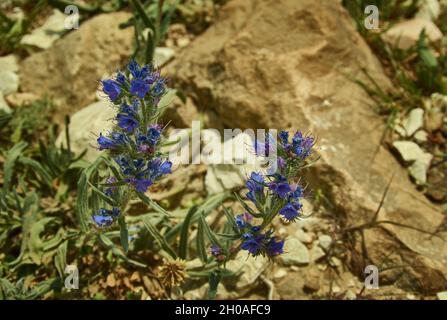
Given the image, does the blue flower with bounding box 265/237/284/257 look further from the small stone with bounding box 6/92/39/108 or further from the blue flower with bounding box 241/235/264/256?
the small stone with bounding box 6/92/39/108

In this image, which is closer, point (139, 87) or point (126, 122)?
point (139, 87)

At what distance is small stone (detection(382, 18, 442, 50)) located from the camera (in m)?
6.19

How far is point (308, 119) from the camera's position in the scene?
5348mm

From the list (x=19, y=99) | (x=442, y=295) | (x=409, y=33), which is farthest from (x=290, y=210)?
(x=19, y=99)

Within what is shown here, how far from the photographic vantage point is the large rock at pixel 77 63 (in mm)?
6250

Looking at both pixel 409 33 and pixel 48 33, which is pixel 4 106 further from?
pixel 409 33

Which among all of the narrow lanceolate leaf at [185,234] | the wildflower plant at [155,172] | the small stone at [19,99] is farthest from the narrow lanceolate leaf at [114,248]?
the small stone at [19,99]

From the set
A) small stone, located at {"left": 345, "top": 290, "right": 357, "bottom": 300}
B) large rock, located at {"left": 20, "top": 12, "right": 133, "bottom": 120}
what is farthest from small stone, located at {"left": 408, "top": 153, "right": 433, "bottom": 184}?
large rock, located at {"left": 20, "top": 12, "right": 133, "bottom": 120}

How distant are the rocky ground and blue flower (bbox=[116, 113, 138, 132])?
929 mm

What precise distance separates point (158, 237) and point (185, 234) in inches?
9.7

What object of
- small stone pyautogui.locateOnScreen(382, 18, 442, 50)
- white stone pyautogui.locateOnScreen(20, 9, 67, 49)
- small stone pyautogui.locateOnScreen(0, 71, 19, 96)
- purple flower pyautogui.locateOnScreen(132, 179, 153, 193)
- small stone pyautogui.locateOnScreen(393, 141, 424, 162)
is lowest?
purple flower pyautogui.locateOnScreen(132, 179, 153, 193)

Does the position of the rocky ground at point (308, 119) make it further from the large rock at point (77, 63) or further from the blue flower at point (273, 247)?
the blue flower at point (273, 247)
